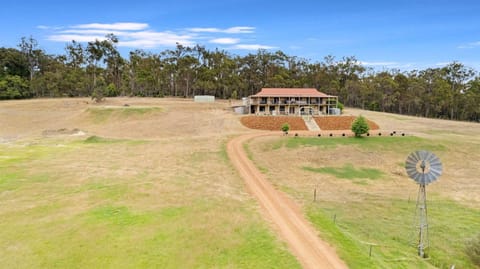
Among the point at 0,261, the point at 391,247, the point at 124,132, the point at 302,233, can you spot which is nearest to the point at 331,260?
the point at 302,233

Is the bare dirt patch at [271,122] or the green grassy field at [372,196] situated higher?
the bare dirt patch at [271,122]

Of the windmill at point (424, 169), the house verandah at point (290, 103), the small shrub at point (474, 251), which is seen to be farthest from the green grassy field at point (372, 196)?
the house verandah at point (290, 103)

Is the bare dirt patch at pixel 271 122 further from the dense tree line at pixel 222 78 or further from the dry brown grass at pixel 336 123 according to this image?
the dense tree line at pixel 222 78

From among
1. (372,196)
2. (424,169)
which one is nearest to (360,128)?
(372,196)

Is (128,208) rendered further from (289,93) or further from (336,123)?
(289,93)

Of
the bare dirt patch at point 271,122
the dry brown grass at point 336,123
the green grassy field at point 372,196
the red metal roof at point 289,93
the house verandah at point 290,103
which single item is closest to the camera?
the green grassy field at point 372,196

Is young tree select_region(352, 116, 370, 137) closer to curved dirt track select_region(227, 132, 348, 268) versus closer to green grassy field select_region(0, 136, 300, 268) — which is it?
curved dirt track select_region(227, 132, 348, 268)
